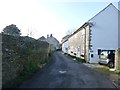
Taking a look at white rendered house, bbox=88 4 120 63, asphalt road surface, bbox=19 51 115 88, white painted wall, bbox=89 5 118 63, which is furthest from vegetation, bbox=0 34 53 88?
white painted wall, bbox=89 5 118 63

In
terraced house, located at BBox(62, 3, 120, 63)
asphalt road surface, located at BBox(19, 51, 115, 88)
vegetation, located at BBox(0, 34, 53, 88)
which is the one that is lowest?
asphalt road surface, located at BBox(19, 51, 115, 88)

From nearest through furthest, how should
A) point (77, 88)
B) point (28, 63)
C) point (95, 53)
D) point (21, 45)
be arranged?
point (77, 88), point (21, 45), point (28, 63), point (95, 53)

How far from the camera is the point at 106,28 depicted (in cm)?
3341

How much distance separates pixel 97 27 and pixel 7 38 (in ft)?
76.2

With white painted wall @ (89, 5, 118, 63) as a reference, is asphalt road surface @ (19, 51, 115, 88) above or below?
below

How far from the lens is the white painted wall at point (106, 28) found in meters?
33.1

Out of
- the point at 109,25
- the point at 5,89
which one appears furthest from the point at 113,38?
the point at 5,89

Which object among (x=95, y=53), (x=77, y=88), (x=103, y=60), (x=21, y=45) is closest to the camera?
(x=77, y=88)

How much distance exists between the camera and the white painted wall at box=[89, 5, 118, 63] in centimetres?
3312

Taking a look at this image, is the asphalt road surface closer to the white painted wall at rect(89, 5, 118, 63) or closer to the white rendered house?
the white rendered house

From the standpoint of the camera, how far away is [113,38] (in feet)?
110

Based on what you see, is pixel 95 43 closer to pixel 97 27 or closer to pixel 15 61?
pixel 97 27

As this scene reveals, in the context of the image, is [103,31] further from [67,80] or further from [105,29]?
[67,80]

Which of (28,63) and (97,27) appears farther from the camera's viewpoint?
(97,27)
